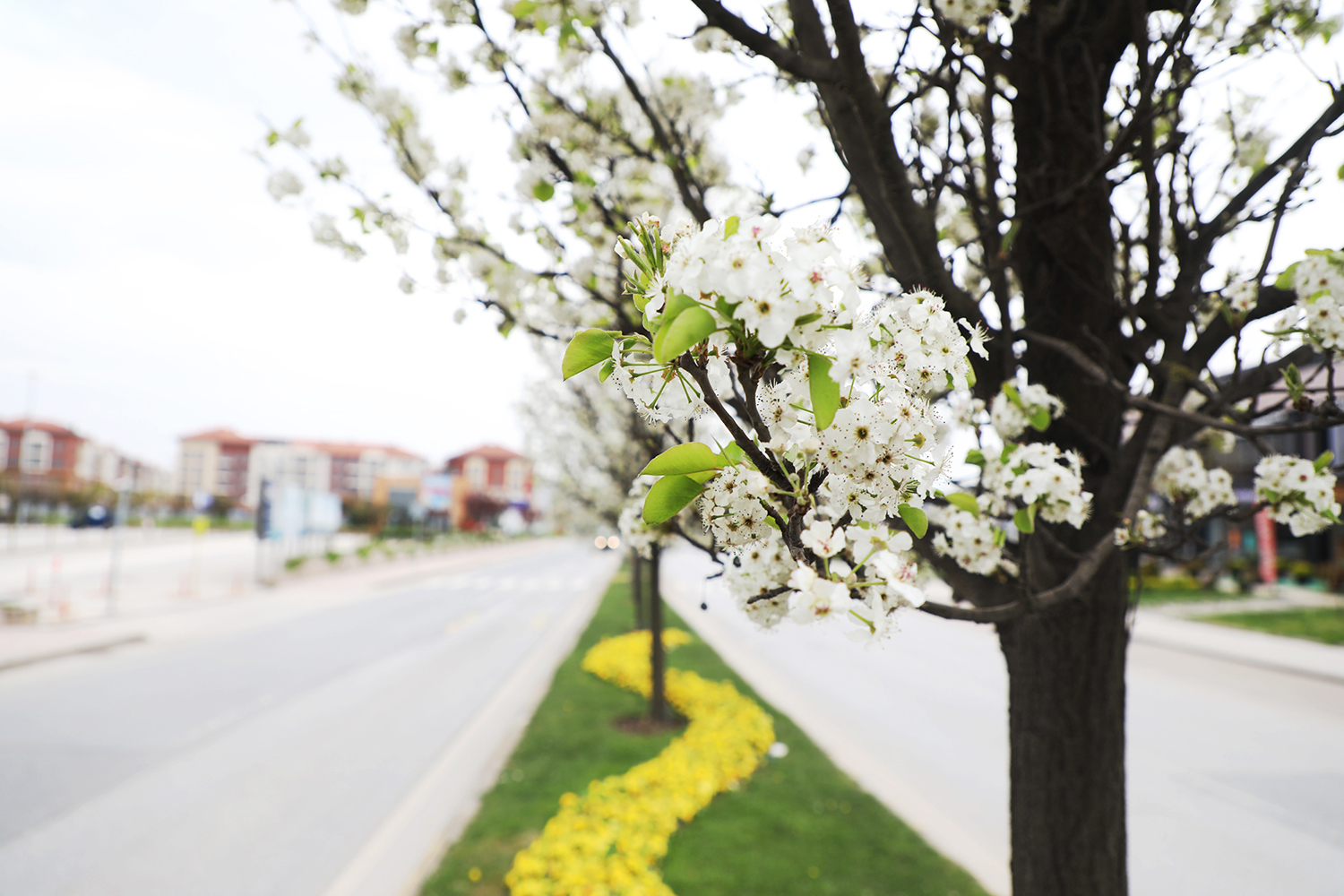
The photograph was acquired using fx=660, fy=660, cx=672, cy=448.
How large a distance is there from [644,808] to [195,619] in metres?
17.0

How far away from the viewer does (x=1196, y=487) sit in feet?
8.46

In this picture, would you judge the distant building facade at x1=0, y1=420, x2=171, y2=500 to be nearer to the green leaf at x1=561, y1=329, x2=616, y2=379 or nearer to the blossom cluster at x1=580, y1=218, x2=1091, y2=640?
the green leaf at x1=561, y1=329, x2=616, y2=379

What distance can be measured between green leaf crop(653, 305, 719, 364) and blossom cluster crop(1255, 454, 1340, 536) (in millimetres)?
2062

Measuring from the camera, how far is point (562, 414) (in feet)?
39.5

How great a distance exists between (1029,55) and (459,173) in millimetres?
2668

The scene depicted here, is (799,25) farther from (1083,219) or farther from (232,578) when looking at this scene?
(232,578)

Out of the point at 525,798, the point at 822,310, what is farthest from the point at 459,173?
the point at 525,798

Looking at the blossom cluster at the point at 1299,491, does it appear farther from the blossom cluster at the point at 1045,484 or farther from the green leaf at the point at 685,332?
the green leaf at the point at 685,332

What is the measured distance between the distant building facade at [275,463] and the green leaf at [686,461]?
4453 inches

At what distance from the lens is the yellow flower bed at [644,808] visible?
4074 millimetres

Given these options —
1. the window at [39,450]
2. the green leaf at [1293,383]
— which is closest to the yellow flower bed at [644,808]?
the green leaf at [1293,383]

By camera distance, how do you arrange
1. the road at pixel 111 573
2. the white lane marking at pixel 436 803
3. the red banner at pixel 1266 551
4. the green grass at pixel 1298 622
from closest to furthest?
the white lane marking at pixel 436 803 → the green grass at pixel 1298 622 → the road at pixel 111 573 → the red banner at pixel 1266 551

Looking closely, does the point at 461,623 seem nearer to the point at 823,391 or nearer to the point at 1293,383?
the point at 1293,383

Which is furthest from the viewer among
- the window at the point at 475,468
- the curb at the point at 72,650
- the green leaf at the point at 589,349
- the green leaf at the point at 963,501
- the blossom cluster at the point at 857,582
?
the window at the point at 475,468
